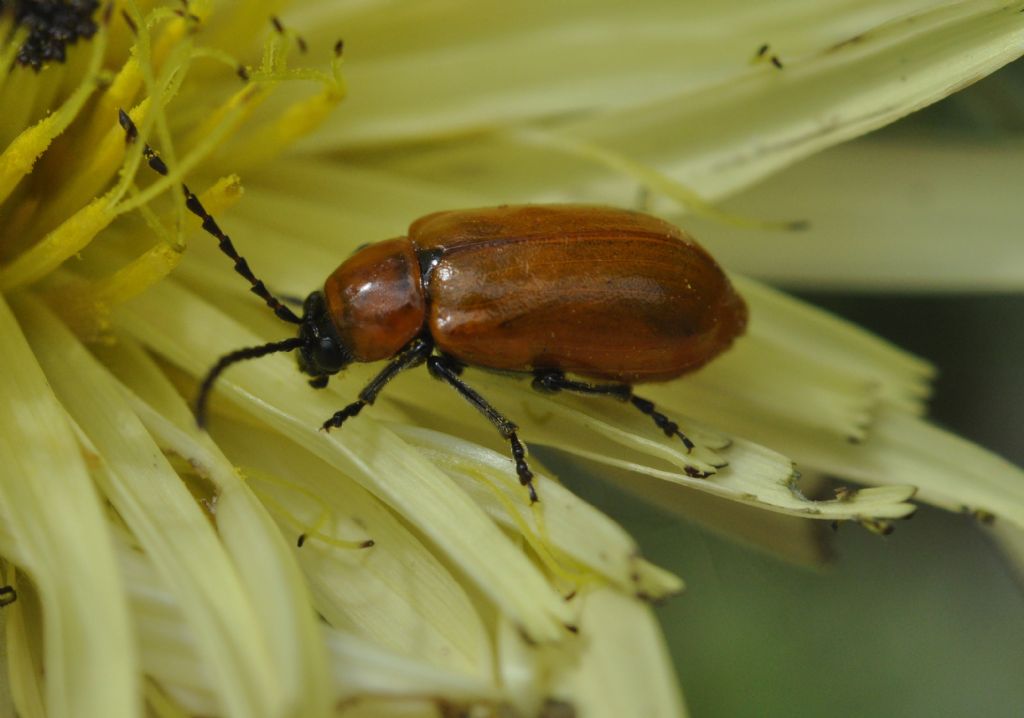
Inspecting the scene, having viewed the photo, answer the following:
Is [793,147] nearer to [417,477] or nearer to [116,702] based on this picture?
[417,477]

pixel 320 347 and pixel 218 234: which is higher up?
pixel 218 234

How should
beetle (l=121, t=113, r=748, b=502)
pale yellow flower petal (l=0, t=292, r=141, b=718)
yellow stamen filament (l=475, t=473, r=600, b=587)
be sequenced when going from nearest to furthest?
pale yellow flower petal (l=0, t=292, r=141, b=718) < yellow stamen filament (l=475, t=473, r=600, b=587) < beetle (l=121, t=113, r=748, b=502)

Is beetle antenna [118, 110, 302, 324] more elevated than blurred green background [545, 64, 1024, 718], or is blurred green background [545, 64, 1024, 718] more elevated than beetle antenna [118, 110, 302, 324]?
beetle antenna [118, 110, 302, 324]

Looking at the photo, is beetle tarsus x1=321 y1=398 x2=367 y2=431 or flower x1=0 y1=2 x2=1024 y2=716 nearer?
flower x1=0 y1=2 x2=1024 y2=716

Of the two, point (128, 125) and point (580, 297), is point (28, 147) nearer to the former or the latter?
point (128, 125)

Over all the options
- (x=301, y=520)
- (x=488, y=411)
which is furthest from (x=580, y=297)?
(x=301, y=520)

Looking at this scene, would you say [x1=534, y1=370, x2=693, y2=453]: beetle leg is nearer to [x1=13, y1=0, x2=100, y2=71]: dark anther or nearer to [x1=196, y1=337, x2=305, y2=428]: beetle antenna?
[x1=196, y1=337, x2=305, y2=428]: beetle antenna

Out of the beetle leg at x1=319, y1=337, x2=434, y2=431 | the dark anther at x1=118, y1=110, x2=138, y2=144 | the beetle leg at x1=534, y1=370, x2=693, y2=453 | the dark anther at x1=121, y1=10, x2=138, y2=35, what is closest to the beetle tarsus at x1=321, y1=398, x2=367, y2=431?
the beetle leg at x1=319, y1=337, x2=434, y2=431
